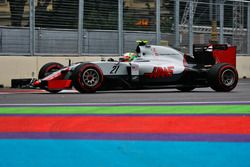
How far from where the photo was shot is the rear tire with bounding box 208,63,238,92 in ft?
34.7

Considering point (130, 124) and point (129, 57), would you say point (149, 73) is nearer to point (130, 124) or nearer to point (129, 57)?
point (129, 57)

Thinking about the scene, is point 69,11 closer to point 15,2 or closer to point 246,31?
point 15,2

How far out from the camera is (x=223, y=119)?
17.6 ft

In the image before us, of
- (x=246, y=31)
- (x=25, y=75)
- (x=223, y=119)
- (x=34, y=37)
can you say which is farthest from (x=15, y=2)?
(x=223, y=119)

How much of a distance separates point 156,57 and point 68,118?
5.61 m

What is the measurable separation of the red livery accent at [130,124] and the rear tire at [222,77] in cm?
504

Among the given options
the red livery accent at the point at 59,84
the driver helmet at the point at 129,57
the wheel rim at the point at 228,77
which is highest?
the driver helmet at the point at 129,57

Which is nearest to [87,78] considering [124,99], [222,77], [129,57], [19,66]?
[129,57]

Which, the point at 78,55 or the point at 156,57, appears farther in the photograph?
the point at 78,55

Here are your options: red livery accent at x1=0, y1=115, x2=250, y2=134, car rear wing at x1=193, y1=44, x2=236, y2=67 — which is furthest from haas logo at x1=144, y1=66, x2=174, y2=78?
red livery accent at x1=0, y1=115, x2=250, y2=134

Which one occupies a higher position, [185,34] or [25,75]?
[185,34]

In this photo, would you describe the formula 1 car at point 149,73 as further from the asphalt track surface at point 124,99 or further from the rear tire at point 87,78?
the asphalt track surface at point 124,99

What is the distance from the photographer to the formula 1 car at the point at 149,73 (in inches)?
394

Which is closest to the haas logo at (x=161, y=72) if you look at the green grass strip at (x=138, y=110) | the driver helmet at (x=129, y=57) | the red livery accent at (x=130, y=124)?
the driver helmet at (x=129, y=57)
